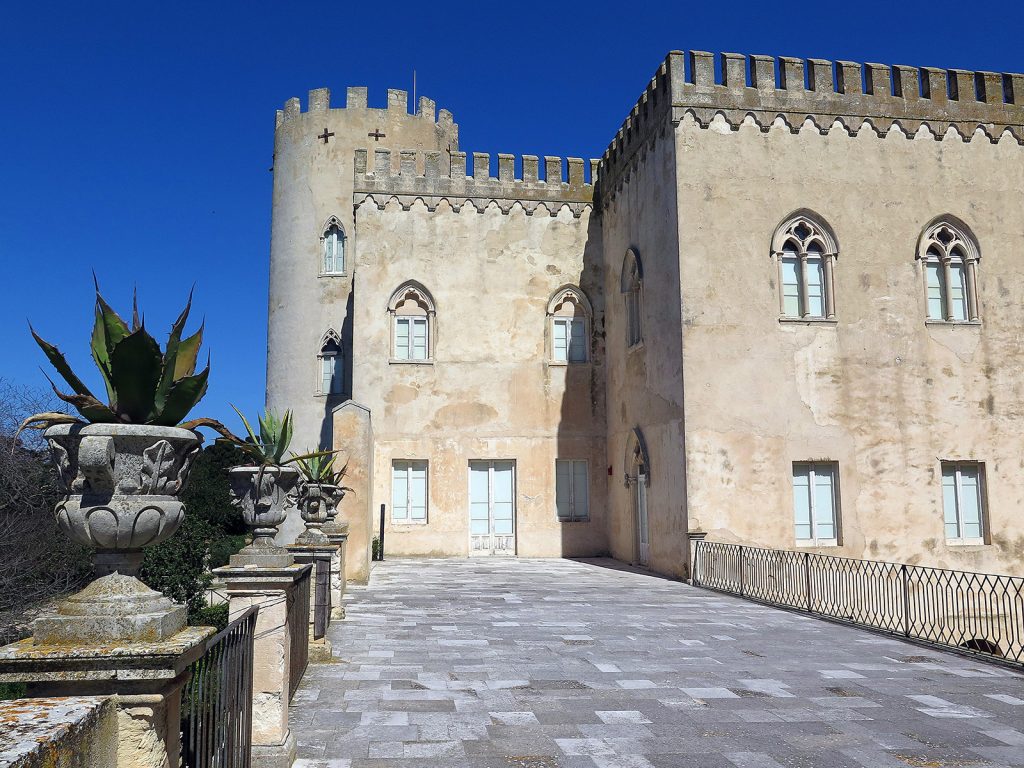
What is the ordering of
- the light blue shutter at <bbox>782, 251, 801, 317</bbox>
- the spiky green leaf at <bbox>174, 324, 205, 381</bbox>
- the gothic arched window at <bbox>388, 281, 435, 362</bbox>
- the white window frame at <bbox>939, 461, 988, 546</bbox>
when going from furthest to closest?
the gothic arched window at <bbox>388, 281, 435, 362</bbox>, the light blue shutter at <bbox>782, 251, 801, 317</bbox>, the white window frame at <bbox>939, 461, 988, 546</bbox>, the spiky green leaf at <bbox>174, 324, 205, 381</bbox>

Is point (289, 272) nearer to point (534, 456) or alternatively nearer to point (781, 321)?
point (534, 456)

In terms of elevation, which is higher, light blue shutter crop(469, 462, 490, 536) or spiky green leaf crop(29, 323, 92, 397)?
spiky green leaf crop(29, 323, 92, 397)

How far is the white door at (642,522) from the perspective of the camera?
1800 cm

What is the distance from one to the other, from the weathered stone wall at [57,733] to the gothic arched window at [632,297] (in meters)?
16.3

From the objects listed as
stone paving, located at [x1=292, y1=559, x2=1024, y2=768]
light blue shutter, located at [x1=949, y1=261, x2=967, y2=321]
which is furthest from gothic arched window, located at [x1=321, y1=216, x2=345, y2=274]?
light blue shutter, located at [x1=949, y1=261, x2=967, y2=321]

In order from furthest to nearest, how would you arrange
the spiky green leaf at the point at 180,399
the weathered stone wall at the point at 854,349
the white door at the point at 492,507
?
the white door at the point at 492,507 < the weathered stone wall at the point at 854,349 < the spiky green leaf at the point at 180,399

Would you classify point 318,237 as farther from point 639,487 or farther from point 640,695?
point 640,695

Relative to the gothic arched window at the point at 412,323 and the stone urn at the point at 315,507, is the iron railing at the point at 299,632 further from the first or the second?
the gothic arched window at the point at 412,323

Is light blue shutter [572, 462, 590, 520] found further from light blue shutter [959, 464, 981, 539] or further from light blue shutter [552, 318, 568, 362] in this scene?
light blue shutter [959, 464, 981, 539]

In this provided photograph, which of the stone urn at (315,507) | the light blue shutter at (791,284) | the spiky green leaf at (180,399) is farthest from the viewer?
the light blue shutter at (791,284)

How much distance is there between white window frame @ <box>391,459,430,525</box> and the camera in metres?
20.3

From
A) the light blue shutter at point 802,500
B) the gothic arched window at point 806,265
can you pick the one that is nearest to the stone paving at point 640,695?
the light blue shutter at point 802,500

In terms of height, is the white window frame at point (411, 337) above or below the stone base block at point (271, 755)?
above

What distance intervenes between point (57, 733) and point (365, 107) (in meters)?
25.5
